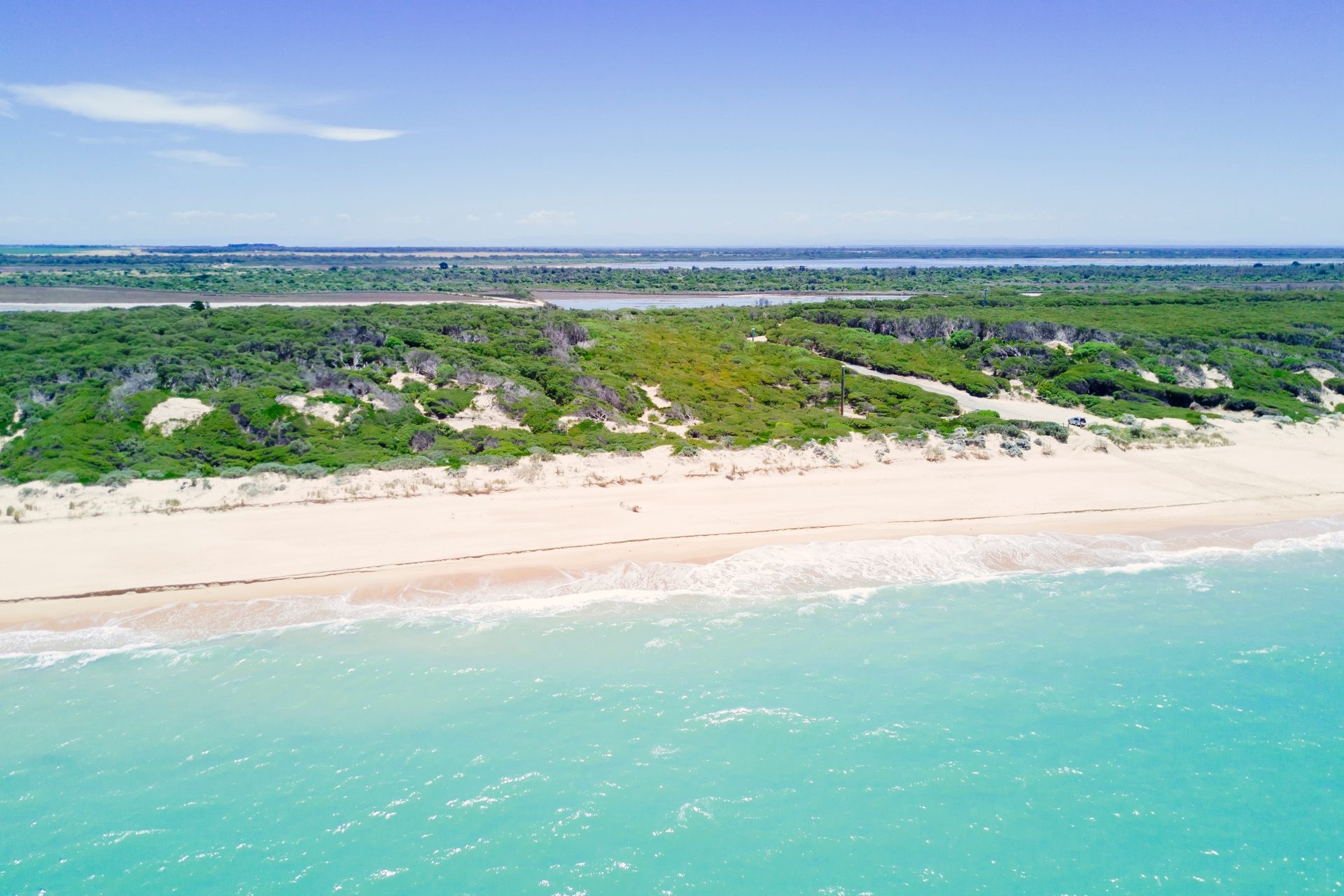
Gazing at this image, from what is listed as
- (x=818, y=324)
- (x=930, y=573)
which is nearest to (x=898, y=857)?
(x=930, y=573)

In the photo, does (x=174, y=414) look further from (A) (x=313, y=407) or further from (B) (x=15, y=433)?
(B) (x=15, y=433)

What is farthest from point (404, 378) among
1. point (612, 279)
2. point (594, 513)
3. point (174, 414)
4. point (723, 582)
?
Answer: point (612, 279)

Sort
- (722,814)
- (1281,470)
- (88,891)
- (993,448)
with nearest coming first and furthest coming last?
(88,891) → (722,814) → (1281,470) → (993,448)

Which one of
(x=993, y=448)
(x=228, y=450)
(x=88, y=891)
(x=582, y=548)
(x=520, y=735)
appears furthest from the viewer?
(x=993, y=448)

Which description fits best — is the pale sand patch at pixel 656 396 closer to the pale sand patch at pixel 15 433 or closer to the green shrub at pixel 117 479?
the green shrub at pixel 117 479

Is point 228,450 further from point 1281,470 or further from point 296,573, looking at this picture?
point 1281,470

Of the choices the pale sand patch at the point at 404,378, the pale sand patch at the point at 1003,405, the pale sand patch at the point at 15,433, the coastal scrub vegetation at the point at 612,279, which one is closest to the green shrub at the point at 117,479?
the pale sand patch at the point at 15,433
